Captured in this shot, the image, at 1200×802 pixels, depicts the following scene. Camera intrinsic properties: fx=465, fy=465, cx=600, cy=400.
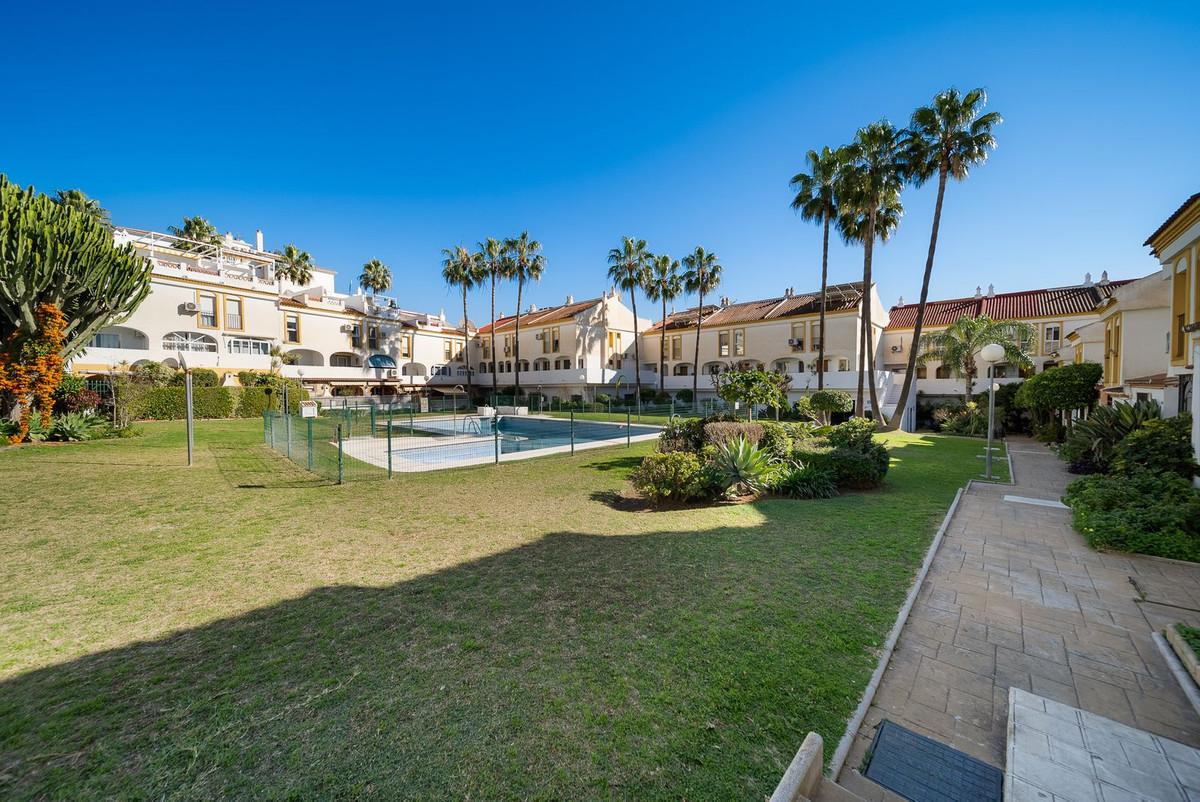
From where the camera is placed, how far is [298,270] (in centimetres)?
4312

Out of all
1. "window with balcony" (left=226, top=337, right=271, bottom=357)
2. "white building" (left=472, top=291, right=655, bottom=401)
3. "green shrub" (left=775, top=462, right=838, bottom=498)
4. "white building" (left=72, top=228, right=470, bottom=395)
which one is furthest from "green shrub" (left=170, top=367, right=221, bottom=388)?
"green shrub" (left=775, top=462, right=838, bottom=498)

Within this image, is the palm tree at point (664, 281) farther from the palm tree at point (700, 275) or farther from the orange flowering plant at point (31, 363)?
the orange flowering plant at point (31, 363)

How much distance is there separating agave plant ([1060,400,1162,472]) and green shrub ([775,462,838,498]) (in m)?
6.74

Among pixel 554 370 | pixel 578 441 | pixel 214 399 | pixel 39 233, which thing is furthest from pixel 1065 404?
pixel 214 399

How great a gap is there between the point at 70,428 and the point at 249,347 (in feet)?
65.9

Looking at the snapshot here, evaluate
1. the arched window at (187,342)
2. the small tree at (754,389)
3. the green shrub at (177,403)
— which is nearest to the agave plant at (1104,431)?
the small tree at (754,389)

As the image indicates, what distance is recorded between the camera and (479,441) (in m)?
18.0

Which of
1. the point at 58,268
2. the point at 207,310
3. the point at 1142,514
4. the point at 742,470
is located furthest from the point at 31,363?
the point at 1142,514

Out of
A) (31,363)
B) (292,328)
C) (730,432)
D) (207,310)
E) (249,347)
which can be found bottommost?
(730,432)

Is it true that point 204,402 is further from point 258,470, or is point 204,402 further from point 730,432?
point 730,432

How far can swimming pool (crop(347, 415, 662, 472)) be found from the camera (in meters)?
14.3

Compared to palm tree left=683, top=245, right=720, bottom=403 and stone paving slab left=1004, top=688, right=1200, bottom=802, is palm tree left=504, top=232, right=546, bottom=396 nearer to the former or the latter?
palm tree left=683, top=245, right=720, bottom=403

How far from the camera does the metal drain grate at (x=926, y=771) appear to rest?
240 centimetres

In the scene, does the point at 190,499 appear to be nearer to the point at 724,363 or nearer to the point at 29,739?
the point at 29,739
